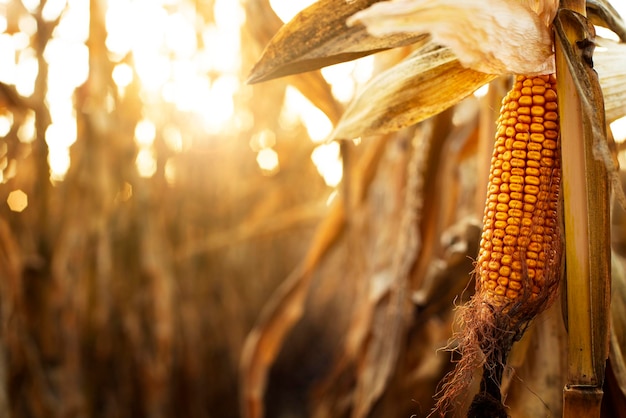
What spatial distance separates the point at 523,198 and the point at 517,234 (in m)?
0.04

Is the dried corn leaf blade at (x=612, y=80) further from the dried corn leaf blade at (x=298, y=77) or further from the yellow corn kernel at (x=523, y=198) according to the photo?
the dried corn leaf blade at (x=298, y=77)

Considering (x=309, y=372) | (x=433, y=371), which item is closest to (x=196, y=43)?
(x=309, y=372)

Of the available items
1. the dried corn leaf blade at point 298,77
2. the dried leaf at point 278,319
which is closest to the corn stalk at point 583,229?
the dried corn leaf blade at point 298,77

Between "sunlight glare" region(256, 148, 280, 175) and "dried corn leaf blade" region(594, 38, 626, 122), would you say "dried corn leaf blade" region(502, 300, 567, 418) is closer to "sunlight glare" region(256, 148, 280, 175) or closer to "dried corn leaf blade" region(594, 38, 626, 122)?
"dried corn leaf blade" region(594, 38, 626, 122)

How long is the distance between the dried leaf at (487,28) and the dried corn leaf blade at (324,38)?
146mm

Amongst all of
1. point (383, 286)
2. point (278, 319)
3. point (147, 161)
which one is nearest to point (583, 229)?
point (383, 286)

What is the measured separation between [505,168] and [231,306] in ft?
7.36

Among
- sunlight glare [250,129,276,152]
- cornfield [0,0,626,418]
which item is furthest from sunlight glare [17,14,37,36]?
sunlight glare [250,129,276,152]

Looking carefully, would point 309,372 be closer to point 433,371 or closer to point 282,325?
point 282,325

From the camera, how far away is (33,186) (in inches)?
77.7

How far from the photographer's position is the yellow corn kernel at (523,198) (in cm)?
61

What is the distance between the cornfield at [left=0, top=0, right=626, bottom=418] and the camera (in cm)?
61

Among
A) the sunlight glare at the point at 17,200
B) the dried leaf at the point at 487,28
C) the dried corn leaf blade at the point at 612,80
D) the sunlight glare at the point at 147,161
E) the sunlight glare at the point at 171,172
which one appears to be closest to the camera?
the dried leaf at the point at 487,28

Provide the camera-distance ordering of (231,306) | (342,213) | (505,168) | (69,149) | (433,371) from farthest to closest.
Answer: (231,306), (69,149), (342,213), (433,371), (505,168)
